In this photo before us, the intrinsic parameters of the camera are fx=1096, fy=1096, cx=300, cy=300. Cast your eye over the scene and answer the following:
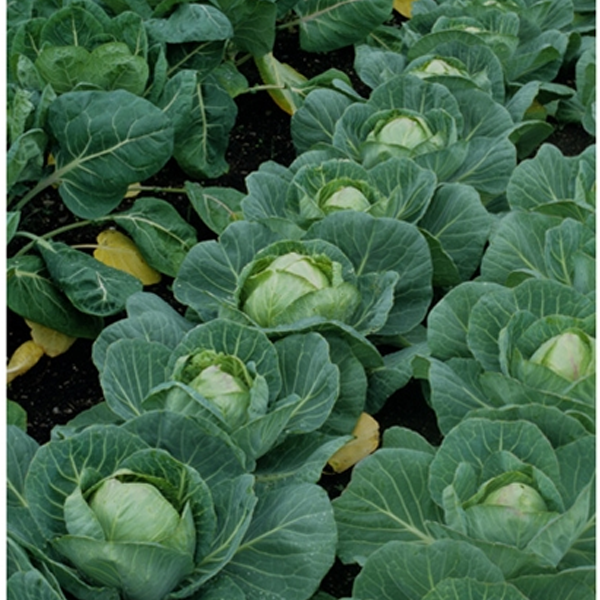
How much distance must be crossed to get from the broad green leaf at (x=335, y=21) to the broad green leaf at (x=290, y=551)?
8.67 feet

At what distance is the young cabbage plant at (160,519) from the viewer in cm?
214

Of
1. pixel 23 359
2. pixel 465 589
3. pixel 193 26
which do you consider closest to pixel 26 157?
pixel 23 359

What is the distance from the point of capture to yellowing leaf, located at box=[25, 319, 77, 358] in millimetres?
3494

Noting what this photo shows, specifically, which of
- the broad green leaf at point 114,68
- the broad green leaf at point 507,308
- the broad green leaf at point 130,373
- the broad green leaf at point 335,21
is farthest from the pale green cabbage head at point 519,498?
the broad green leaf at point 335,21

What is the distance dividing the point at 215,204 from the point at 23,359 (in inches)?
36.9

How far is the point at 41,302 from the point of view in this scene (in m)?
3.47

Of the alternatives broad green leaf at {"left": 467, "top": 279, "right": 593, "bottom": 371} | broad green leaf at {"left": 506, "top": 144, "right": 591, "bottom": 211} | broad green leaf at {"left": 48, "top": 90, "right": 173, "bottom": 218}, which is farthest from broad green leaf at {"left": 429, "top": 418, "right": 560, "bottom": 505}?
broad green leaf at {"left": 48, "top": 90, "right": 173, "bottom": 218}

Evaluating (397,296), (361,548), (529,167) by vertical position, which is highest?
(529,167)

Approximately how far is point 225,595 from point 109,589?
24 cm

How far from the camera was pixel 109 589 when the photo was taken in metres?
2.17

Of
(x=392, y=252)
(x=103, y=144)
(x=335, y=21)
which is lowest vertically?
(x=392, y=252)

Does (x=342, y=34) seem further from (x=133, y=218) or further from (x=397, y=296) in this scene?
(x=397, y=296)

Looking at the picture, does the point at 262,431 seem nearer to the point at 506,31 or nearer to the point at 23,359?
the point at 23,359

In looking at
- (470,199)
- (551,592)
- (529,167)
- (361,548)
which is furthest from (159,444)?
(529,167)
